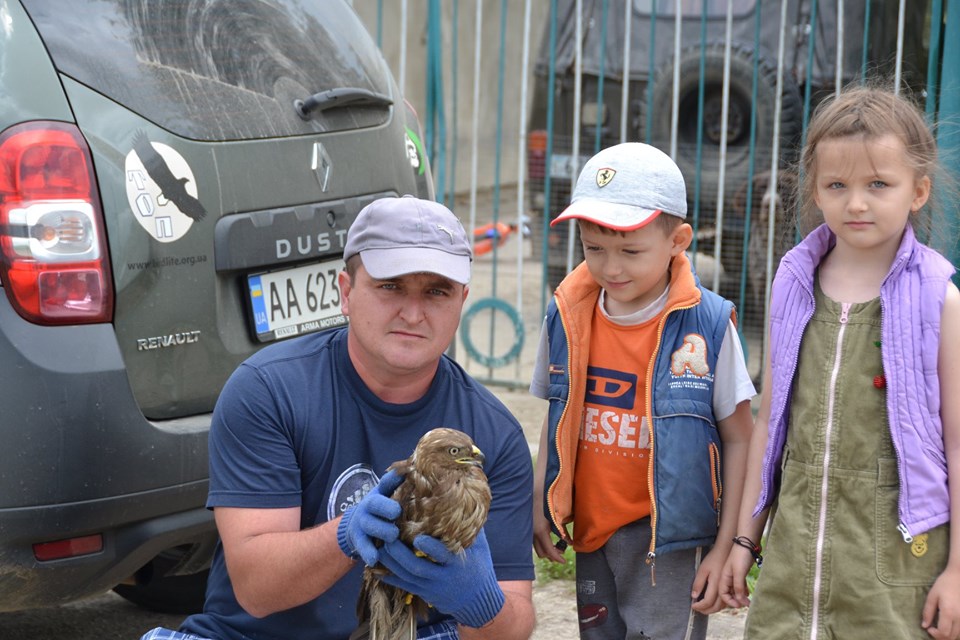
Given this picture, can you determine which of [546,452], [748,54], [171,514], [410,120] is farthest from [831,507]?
[748,54]

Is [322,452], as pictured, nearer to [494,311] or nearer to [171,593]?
[171,593]

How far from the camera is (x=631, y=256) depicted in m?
2.78

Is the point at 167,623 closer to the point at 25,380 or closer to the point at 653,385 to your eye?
the point at 25,380

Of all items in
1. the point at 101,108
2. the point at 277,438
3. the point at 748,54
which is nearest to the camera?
the point at 277,438

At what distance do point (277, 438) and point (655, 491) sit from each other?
0.90 metres

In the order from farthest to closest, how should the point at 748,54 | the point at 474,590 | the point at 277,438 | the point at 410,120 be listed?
the point at 748,54 → the point at 410,120 → the point at 277,438 → the point at 474,590

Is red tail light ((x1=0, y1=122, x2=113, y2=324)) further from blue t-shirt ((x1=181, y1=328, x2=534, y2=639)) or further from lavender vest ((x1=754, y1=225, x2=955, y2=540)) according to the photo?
lavender vest ((x1=754, y1=225, x2=955, y2=540))

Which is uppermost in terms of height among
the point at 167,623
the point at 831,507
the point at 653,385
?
the point at 653,385

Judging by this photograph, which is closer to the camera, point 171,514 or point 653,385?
point 653,385

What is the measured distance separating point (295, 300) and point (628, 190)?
1116 mm

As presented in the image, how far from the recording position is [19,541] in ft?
8.97

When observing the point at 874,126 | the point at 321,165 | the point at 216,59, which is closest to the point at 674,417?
the point at 874,126

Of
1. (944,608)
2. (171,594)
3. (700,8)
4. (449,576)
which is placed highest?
(700,8)

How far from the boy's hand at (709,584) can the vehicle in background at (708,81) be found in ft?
11.3
